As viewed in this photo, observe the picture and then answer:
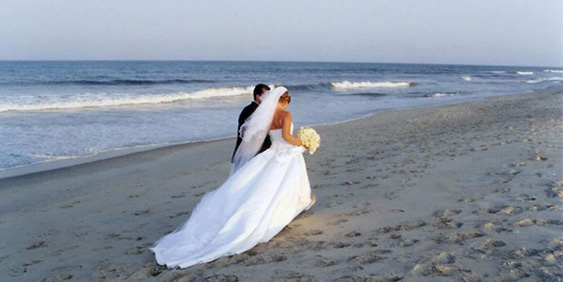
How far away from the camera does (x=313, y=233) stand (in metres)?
5.38

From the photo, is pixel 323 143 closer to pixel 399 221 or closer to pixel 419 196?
pixel 419 196

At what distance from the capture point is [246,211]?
17.1 ft

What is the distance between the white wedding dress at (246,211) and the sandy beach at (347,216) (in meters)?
0.15

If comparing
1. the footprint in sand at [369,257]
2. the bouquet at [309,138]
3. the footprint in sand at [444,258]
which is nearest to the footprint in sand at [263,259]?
the footprint in sand at [369,257]

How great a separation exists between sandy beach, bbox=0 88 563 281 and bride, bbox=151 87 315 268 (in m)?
0.17

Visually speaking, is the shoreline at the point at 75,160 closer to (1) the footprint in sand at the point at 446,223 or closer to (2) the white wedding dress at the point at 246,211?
(2) the white wedding dress at the point at 246,211

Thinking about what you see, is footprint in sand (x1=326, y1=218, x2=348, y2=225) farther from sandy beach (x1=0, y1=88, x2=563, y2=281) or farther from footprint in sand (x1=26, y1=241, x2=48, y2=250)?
footprint in sand (x1=26, y1=241, x2=48, y2=250)

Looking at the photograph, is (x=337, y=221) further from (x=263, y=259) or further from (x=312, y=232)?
(x=263, y=259)

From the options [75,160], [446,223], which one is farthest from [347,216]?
[75,160]

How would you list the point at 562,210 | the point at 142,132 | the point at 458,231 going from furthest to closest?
the point at 142,132 → the point at 562,210 → the point at 458,231

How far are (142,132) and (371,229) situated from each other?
441 inches

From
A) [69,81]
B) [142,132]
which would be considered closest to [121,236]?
[142,132]

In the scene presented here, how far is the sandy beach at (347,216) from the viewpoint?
13.8 feet

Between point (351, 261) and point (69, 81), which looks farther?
point (69, 81)
